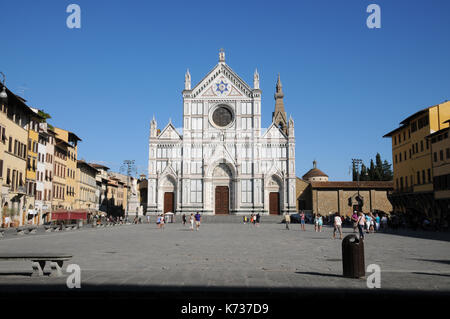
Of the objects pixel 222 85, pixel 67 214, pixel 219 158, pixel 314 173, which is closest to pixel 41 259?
pixel 67 214

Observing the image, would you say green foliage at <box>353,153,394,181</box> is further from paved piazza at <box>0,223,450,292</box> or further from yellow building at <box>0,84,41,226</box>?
paved piazza at <box>0,223,450,292</box>

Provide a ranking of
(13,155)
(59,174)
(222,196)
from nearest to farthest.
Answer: (13,155) → (59,174) → (222,196)

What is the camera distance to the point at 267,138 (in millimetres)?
61188

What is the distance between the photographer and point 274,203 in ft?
198

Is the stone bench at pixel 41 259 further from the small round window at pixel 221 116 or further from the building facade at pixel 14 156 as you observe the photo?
the small round window at pixel 221 116

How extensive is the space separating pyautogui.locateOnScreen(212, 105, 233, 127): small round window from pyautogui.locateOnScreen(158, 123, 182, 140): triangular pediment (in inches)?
226

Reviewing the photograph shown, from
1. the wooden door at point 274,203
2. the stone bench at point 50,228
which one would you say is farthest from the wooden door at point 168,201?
the stone bench at point 50,228

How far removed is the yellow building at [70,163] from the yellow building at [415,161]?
1639 inches

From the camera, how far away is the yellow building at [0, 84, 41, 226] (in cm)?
3638

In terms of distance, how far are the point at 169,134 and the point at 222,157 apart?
27.1ft

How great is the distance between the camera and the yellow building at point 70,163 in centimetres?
5762

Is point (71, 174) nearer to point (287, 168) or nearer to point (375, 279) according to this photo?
point (287, 168)

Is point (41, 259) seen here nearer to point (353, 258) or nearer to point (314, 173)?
point (353, 258)
